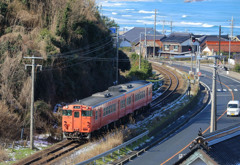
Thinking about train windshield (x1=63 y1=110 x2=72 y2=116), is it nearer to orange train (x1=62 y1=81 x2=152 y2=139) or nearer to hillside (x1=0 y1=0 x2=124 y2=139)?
orange train (x1=62 y1=81 x2=152 y2=139)

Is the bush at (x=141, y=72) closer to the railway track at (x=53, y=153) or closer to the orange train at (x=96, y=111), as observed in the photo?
the orange train at (x=96, y=111)

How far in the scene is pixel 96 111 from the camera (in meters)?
24.6

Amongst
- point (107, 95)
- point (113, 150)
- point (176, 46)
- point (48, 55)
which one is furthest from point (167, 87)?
point (176, 46)

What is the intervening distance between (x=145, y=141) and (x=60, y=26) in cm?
1322

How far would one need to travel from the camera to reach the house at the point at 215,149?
758 cm

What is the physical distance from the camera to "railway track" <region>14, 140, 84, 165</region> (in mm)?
20438

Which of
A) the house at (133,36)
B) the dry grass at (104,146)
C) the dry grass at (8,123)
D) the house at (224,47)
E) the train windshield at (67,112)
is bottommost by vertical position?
the dry grass at (104,146)

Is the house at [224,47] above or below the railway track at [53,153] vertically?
above

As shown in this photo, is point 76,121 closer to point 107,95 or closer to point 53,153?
point 53,153

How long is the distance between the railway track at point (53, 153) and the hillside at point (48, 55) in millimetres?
3061

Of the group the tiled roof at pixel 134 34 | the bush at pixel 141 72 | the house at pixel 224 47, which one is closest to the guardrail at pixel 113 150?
the bush at pixel 141 72

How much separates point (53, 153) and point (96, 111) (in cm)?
405

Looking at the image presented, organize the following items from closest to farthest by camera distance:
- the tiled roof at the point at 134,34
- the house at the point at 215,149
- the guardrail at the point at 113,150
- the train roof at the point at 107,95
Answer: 1. the house at the point at 215,149
2. the guardrail at the point at 113,150
3. the train roof at the point at 107,95
4. the tiled roof at the point at 134,34

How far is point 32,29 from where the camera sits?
34.2 metres
